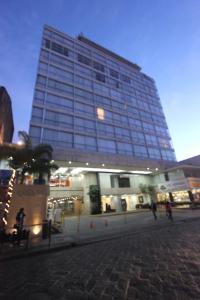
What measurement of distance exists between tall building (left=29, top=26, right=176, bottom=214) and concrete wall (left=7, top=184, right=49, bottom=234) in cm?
906

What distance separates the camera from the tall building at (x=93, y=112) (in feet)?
93.2

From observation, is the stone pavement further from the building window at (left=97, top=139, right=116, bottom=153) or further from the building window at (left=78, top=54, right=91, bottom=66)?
the building window at (left=78, top=54, right=91, bottom=66)

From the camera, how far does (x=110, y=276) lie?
4.39 meters

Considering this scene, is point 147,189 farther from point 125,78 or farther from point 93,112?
point 125,78

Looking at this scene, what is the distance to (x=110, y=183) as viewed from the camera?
29.2 meters

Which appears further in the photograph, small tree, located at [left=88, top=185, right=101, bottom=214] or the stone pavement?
small tree, located at [left=88, top=185, right=101, bottom=214]

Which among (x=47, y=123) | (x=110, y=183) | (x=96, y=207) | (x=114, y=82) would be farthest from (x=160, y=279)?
(x=114, y=82)

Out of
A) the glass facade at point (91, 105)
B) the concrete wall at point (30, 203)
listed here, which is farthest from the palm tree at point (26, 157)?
the glass facade at point (91, 105)

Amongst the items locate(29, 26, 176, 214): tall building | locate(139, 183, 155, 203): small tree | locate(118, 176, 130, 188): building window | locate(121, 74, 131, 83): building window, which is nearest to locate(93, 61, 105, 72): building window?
locate(29, 26, 176, 214): tall building

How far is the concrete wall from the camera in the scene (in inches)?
429

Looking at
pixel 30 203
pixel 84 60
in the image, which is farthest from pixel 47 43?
pixel 30 203

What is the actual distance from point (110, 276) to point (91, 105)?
37.8 metres

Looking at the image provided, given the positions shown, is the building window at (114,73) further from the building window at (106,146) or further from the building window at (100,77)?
the building window at (106,146)

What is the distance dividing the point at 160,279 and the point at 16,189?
1024cm
